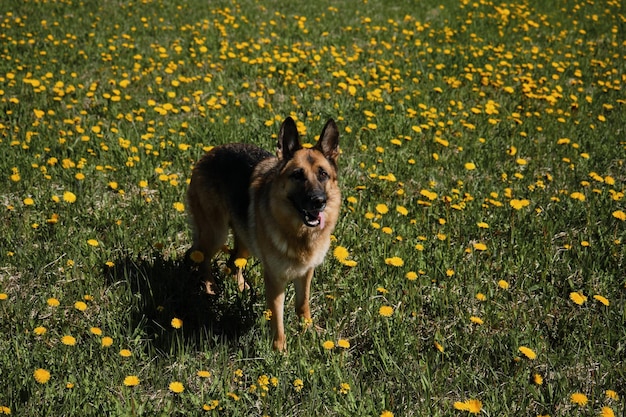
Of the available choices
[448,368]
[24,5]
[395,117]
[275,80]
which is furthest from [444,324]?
[24,5]

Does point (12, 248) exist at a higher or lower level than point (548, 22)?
lower

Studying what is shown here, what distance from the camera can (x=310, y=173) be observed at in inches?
136

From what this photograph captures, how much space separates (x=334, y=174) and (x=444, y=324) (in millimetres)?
1266

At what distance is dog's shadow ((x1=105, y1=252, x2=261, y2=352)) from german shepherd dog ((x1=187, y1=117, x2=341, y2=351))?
0.17 metres

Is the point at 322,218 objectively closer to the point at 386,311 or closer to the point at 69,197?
the point at 386,311

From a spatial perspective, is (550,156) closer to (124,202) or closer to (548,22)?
(124,202)

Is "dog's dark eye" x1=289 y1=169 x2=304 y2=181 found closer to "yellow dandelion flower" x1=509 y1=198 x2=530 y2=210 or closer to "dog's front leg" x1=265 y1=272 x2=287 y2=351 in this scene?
"dog's front leg" x1=265 y1=272 x2=287 y2=351

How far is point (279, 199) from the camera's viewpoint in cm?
350

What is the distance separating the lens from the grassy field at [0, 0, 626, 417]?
308 cm

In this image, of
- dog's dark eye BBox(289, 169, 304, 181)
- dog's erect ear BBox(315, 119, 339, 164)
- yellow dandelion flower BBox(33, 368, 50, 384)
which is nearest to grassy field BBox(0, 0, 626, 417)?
yellow dandelion flower BBox(33, 368, 50, 384)

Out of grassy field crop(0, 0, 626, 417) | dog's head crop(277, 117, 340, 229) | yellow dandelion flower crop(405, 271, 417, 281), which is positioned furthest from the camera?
yellow dandelion flower crop(405, 271, 417, 281)

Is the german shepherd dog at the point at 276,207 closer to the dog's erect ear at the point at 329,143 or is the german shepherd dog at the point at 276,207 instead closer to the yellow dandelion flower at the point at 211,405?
the dog's erect ear at the point at 329,143

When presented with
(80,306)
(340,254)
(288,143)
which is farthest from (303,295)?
(80,306)

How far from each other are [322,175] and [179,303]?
1.39 metres
